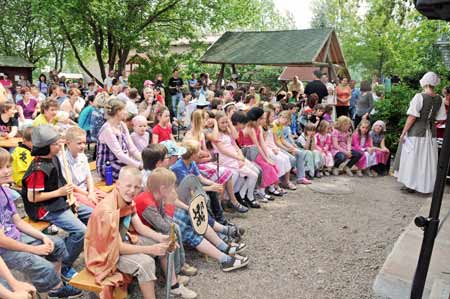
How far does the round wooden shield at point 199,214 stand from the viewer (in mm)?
3938

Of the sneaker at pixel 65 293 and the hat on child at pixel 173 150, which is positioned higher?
the hat on child at pixel 173 150

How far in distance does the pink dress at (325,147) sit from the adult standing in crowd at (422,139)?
1.51 meters

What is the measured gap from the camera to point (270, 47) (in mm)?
14258

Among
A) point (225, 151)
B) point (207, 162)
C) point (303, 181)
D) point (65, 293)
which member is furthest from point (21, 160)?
point (303, 181)

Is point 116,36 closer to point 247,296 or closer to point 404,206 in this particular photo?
point 404,206

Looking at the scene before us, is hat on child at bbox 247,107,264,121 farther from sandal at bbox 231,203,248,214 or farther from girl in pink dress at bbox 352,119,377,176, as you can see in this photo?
girl in pink dress at bbox 352,119,377,176

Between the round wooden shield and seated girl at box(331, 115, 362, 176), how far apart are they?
5035 millimetres

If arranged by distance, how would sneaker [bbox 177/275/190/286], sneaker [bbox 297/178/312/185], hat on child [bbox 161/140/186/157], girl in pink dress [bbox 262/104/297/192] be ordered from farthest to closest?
sneaker [bbox 297/178/312/185]
girl in pink dress [bbox 262/104/297/192]
hat on child [bbox 161/140/186/157]
sneaker [bbox 177/275/190/286]

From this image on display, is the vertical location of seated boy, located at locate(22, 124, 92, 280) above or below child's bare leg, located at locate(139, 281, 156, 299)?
above

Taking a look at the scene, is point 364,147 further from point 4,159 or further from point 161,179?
point 4,159

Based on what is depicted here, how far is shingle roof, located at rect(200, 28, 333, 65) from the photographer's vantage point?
13.0 m

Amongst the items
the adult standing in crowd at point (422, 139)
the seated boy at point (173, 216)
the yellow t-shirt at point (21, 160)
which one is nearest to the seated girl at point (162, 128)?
the yellow t-shirt at point (21, 160)

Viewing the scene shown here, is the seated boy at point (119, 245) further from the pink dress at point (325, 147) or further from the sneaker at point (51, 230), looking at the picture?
the pink dress at point (325, 147)

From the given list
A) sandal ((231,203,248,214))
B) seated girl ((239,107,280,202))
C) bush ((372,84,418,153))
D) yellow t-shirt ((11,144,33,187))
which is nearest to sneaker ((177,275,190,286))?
sandal ((231,203,248,214))
